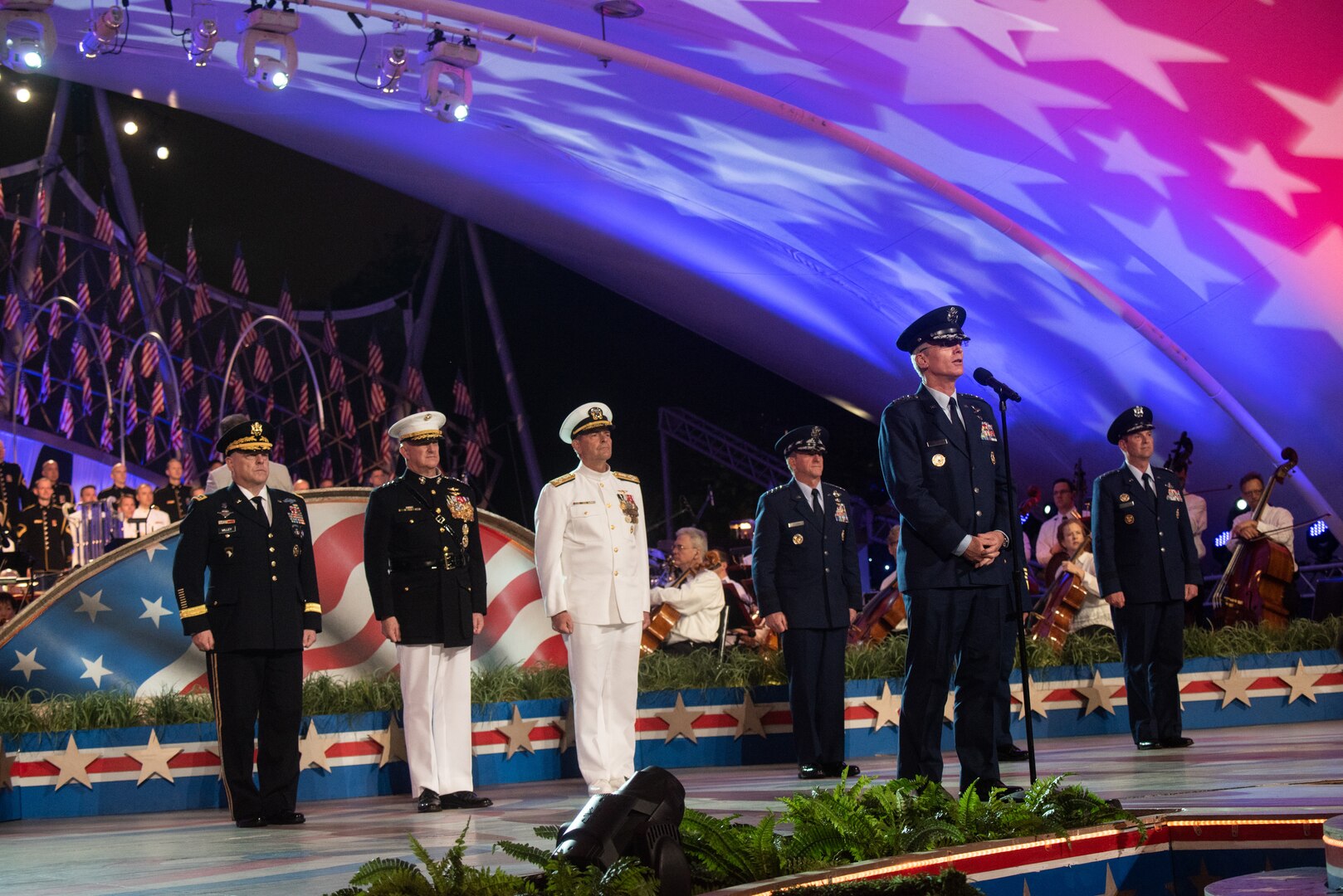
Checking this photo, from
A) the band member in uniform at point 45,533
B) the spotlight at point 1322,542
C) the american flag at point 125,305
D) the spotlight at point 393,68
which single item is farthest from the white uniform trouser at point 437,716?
the american flag at point 125,305

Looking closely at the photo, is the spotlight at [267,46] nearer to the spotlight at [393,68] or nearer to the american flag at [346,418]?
the spotlight at [393,68]

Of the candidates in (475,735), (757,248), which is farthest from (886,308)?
(475,735)

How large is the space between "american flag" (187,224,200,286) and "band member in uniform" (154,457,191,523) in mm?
7392

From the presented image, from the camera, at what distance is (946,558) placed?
500cm

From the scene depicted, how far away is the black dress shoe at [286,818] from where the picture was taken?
19.6 ft

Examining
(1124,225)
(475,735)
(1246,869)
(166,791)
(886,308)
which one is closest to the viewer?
(1246,869)

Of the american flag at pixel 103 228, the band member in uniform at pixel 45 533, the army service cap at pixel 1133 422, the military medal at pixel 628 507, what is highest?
the american flag at pixel 103 228

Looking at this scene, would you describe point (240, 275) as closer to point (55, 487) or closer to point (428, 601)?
point (55, 487)

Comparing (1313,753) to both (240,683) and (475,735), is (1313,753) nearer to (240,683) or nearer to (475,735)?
(475,735)

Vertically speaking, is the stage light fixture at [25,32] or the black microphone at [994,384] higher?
the stage light fixture at [25,32]

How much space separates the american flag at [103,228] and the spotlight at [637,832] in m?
19.4

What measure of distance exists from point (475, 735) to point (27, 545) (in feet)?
26.7

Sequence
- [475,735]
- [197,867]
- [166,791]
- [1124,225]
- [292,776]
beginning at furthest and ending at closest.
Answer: [1124,225], [475,735], [166,791], [292,776], [197,867]

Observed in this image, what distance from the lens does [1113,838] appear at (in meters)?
3.82
